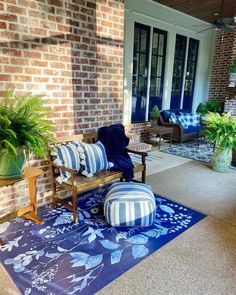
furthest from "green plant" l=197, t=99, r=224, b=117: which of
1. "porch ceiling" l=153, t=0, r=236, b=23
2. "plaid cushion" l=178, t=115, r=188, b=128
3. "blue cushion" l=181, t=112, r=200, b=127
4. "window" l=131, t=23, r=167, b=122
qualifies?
"porch ceiling" l=153, t=0, r=236, b=23

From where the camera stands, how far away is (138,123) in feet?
18.7

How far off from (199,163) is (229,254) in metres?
2.54

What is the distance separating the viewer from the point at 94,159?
8.63ft

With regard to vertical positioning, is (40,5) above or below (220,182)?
above

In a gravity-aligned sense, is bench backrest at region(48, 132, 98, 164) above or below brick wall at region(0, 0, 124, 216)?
below

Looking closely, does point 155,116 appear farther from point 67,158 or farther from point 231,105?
point 67,158

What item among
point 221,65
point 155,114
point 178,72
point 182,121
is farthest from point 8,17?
point 221,65

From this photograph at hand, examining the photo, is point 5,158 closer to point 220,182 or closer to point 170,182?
point 170,182

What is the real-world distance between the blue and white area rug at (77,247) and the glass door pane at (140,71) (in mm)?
3431

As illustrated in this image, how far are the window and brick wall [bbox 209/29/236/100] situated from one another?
2.45 metres

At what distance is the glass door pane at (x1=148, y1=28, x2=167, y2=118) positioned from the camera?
225 inches

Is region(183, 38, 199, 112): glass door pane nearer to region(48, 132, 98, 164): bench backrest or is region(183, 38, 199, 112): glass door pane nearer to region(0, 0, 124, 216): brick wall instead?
region(0, 0, 124, 216): brick wall

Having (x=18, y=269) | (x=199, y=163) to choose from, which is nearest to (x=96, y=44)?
(x=18, y=269)

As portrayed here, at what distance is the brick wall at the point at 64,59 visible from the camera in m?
2.23
